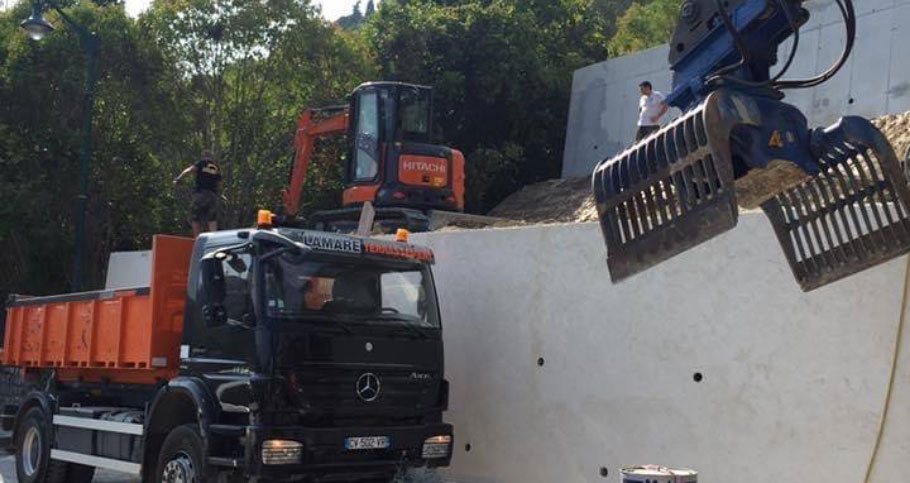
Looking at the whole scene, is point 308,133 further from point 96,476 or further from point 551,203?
point 551,203

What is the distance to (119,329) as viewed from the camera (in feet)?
31.7

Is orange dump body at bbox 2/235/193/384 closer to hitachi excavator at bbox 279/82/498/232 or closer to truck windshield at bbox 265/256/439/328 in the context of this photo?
truck windshield at bbox 265/256/439/328

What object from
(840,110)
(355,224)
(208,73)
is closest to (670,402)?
(355,224)

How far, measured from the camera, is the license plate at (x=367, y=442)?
8195 mm

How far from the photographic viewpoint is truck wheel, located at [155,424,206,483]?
8219 millimetres

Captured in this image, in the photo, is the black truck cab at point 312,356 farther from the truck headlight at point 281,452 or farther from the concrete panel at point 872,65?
the concrete panel at point 872,65

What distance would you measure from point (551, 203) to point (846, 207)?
18626mm

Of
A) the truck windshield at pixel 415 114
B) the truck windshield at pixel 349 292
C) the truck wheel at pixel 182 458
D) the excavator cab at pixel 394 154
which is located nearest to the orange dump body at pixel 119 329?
the truck wheel at pixel 182 458

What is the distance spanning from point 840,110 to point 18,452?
1697 centimetres

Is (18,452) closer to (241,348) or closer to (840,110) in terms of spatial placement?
(241,348)

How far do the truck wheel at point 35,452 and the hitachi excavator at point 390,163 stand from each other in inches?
293

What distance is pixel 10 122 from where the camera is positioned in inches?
819

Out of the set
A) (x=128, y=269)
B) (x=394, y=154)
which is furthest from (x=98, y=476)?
(x=394, y=154)

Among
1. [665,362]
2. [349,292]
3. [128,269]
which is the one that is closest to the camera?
[349,292]
